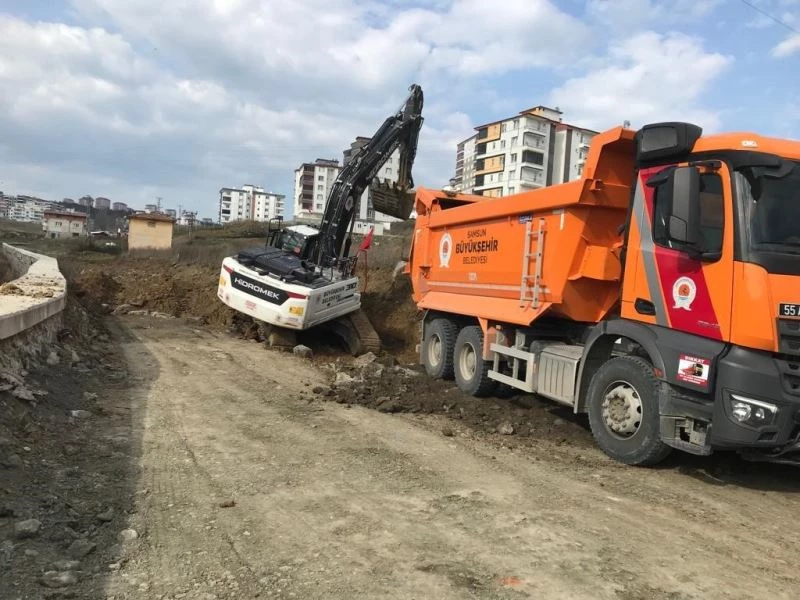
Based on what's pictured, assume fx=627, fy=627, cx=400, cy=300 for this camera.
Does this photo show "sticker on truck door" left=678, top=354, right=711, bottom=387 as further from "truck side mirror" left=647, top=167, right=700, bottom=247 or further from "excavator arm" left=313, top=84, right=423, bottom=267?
"excavator arm" left=313, top=84, right=423, bottom=267

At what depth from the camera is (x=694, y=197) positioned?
488 cm

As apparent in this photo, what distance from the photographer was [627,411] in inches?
219

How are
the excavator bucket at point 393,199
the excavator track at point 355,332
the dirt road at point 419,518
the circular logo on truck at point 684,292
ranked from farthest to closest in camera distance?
1. the excavator bucket at point 393,199
2. the excavator track at point 355,332
3. the circular logo on truck at point 684,292
4. the dirt road at point 419,518

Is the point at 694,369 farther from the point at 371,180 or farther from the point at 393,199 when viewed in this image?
the point at 371,180

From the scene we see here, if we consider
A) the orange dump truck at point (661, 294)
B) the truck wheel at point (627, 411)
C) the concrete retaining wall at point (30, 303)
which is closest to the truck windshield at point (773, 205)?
the orange dump truck at point (661, 294)

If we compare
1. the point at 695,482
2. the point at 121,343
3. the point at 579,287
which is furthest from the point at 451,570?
the point at 121,343

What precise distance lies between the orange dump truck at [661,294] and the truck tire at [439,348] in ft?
3.82

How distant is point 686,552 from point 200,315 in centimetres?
1338

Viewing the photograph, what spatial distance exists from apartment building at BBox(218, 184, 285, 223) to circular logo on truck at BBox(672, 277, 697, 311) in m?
136

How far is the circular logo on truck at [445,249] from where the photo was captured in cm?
958

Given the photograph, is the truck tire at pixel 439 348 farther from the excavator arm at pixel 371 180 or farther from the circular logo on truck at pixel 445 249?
the excavator arm at pixel 371 180

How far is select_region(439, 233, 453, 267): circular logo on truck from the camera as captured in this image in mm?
9578

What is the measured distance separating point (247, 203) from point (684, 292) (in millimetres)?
146544

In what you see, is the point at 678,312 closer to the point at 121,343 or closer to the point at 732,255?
the point at 732,255
